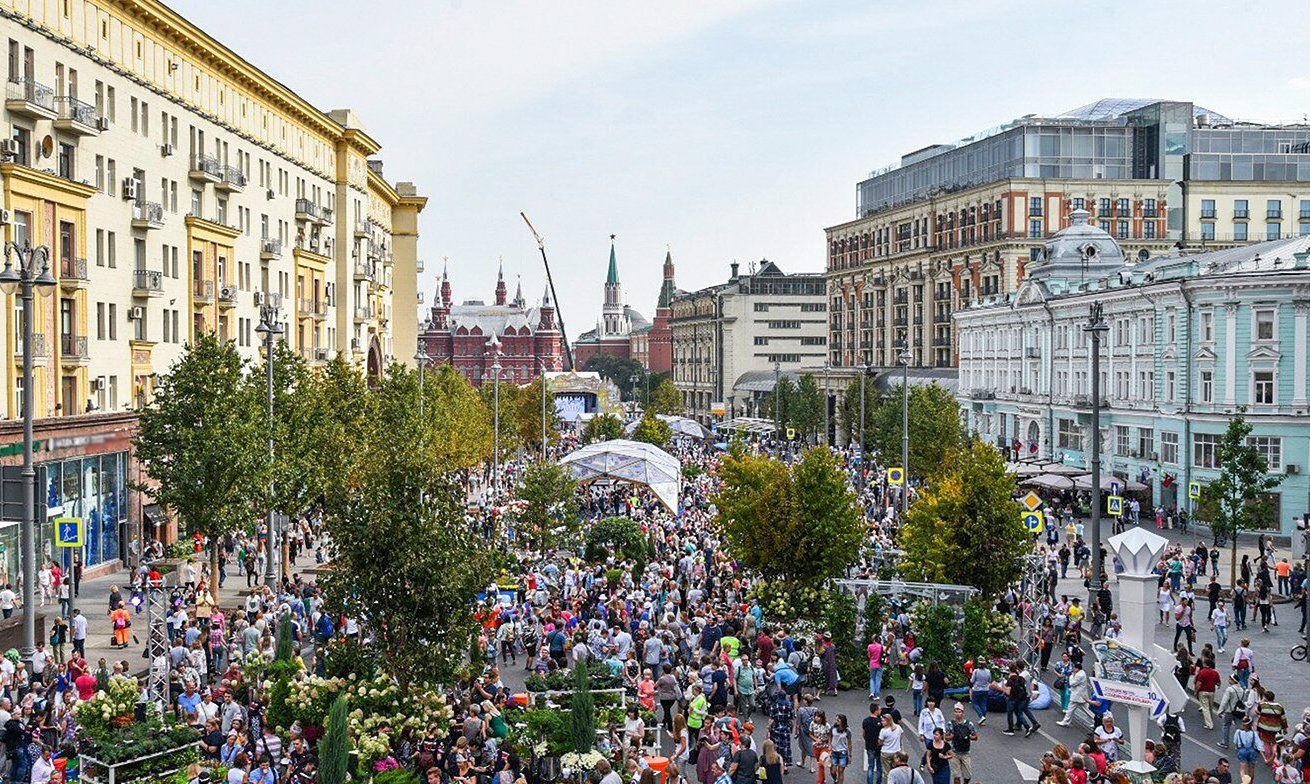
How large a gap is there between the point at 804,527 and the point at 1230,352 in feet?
90.8

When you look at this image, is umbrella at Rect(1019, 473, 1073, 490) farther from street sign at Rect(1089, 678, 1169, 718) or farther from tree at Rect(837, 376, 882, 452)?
street sign at Rect(1089, 678, 1169, 718)

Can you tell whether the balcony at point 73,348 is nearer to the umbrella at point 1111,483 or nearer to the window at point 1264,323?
the umbrella at point 1111,483

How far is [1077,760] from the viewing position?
18.7 metres

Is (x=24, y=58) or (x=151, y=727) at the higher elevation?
(x=24, y=58)

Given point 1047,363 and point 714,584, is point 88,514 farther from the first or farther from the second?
point 1047,363

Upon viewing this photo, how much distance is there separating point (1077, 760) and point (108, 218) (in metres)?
37.7

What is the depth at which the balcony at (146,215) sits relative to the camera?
4819 cm

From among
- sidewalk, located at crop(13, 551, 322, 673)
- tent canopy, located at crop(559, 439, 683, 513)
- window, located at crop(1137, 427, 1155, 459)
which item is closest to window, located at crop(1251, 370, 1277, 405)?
window, located at crop(1137, 427, 1155, 459)

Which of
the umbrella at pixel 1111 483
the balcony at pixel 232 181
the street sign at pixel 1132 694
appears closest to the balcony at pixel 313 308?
the balcony at pixel 232 181

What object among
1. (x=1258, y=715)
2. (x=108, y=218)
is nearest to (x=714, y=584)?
(x=1258, y=715)

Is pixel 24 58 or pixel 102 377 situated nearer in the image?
pixel 24 58

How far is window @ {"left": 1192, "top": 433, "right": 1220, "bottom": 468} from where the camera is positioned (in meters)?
56.3

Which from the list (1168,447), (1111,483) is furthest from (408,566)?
(1168,447)

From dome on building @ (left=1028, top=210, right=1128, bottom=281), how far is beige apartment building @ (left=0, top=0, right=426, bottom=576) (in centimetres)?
4196
